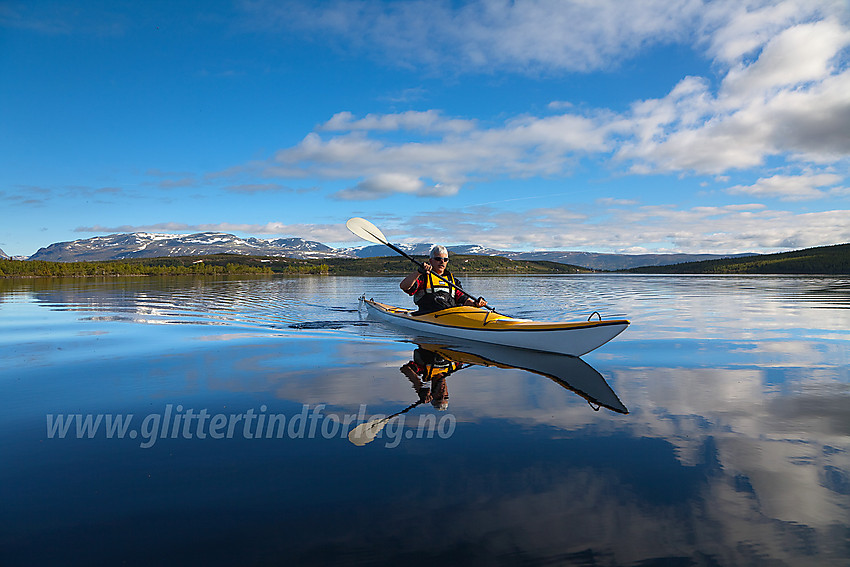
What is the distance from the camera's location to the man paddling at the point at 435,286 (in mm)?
15352

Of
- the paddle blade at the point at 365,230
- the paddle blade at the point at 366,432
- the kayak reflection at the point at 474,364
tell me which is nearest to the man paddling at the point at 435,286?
the kayak reflection at the point at 474,364

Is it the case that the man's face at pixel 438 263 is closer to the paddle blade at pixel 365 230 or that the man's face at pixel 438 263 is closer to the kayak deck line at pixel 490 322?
the kayak deck line at pixel 490 322

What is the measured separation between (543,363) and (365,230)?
41.5 feet

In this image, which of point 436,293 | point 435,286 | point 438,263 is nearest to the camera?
point 438,263

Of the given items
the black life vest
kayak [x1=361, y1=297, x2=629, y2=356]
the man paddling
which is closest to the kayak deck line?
kayak [x1=361, y1=297, x2=629, y2=356]

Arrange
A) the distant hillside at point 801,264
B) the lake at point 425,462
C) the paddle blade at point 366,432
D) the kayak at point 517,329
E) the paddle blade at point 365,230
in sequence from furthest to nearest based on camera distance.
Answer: the distant hillside at point 801,264
the paddle blade at point 365,230
the kayak at point 517,329
the paddle blade at point 366,432
the lake at point 425,462

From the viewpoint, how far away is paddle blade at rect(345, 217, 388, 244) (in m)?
21.4

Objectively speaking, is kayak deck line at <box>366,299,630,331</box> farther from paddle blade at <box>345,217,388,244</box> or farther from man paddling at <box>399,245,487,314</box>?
paddle blade at <box>345,217,388,244</box>

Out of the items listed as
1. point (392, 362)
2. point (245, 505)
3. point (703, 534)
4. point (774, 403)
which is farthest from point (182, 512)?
point (774, 403)

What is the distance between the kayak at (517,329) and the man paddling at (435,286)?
0.58 metres

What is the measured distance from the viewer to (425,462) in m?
5.21

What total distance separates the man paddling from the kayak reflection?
4.49ft

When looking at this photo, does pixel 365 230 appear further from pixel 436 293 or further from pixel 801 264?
pixel 801 264

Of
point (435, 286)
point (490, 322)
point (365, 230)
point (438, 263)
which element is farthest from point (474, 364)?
point (365, 230)
